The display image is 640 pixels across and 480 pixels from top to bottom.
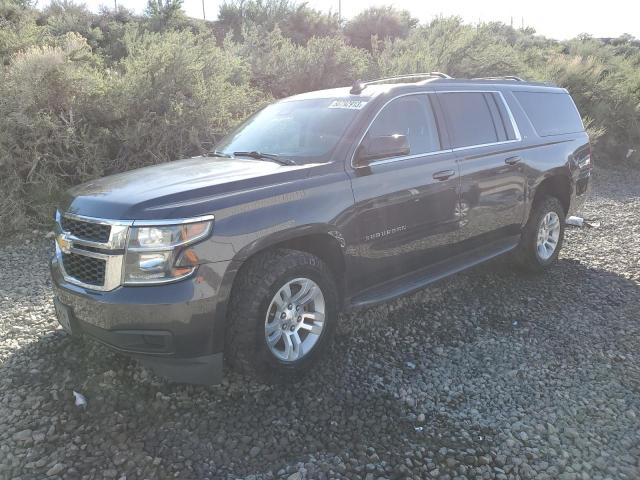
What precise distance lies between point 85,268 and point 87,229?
0.23 meters

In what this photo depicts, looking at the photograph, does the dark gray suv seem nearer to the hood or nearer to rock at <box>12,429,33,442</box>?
the hood

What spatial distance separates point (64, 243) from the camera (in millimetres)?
3365

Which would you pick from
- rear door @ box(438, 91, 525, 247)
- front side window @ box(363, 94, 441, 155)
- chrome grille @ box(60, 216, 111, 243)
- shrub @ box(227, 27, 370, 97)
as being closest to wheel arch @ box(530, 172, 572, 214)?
rear door @ box(438, 91, 525, 247)

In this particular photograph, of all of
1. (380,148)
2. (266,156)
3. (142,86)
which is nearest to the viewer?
(380,148)

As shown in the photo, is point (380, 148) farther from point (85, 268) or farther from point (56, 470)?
point (56, 470)

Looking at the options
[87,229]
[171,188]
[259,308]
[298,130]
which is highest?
[298,130]

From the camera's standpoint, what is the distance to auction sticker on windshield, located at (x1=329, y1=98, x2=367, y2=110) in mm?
4051

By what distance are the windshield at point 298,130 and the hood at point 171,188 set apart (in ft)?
0.93

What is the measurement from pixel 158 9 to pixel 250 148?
13.4 meters

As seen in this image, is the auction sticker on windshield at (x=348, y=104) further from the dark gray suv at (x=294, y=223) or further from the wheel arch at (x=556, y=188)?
the wheel arch at (x=556, y=188)

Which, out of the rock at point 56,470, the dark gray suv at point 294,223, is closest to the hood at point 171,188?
the dark gray suv at point 294,223

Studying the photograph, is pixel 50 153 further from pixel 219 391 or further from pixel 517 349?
pixel 517 349

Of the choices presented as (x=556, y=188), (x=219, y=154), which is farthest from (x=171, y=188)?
(x=556, y=188)

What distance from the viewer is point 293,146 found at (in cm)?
402
